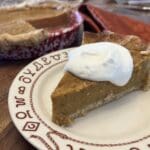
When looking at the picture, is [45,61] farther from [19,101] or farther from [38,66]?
[19,101]

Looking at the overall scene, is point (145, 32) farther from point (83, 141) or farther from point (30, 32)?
point (83, 141)

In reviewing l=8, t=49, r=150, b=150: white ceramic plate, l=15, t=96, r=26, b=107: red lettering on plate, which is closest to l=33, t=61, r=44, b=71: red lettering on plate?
l=8, t=49, r=150, b=150: white ceramic plate

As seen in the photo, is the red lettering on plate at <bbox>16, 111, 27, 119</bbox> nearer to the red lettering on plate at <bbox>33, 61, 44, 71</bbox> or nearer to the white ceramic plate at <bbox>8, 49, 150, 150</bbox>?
the white ceramic plate at <bbox>8, 49, 150, 150</bbox>

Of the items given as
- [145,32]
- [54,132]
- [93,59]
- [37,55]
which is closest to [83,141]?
[54,132]

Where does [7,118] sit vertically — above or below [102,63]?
below

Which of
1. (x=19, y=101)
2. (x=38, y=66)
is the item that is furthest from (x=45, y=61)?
(x=19, y=101)

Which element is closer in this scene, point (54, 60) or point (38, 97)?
point (38, 97)
